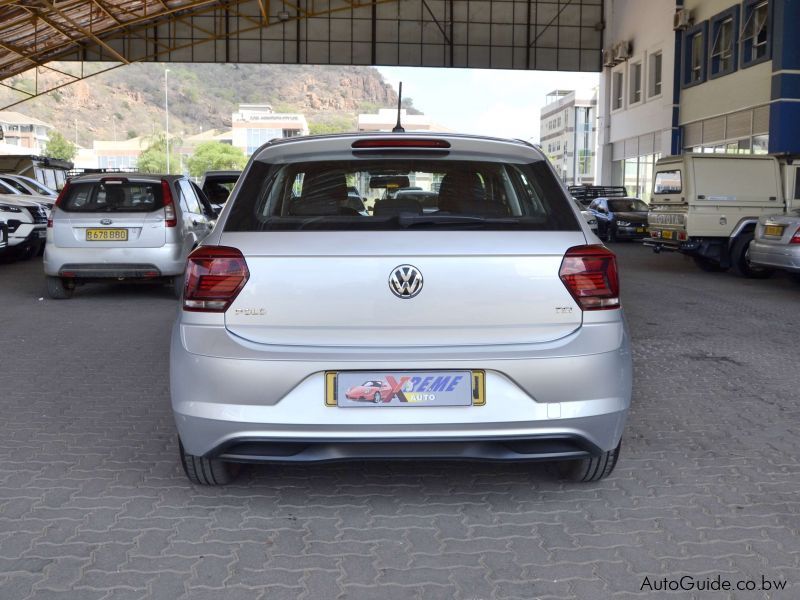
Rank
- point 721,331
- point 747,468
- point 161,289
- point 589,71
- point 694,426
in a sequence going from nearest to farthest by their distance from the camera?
1. point 747,468
2. point 694,426
3. point 721,331
4. point 161,289
5. point 589,71

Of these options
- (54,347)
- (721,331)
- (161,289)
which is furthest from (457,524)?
(161,289)

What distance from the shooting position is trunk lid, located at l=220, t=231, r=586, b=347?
3527 mm

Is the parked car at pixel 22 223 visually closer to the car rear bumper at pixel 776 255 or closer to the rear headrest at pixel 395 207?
the car rear bumper at pixel 776 255

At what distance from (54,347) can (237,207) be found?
4.83 metres

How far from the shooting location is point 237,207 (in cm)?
383

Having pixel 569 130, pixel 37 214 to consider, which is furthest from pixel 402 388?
pixel 569 130

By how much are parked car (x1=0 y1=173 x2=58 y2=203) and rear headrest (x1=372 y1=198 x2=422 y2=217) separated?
16.7 m

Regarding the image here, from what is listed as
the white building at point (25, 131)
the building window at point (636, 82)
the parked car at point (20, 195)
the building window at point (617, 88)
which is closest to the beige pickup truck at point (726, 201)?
the parked car at point (20, 195)

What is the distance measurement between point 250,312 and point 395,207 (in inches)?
31.7

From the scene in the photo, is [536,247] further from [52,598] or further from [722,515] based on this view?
[52,598]

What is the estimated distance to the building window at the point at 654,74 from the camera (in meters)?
31.8

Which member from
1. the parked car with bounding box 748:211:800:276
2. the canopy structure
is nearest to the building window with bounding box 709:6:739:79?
the canopy structure

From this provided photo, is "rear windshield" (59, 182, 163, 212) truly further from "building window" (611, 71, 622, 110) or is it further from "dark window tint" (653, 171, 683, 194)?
"building window" (611, 71, 622, 110)

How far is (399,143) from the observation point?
3.97 m
